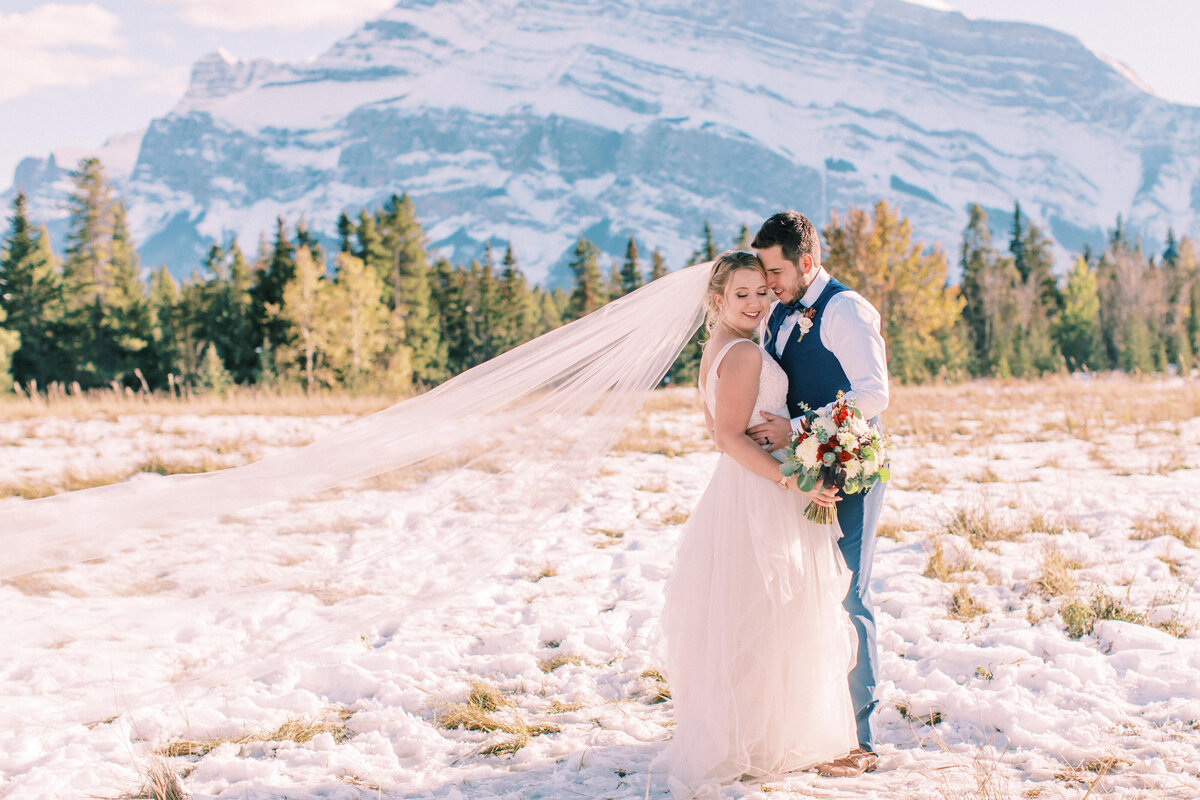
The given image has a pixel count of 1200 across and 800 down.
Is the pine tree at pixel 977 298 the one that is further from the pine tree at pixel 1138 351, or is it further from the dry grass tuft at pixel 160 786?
the dry grass tuft at pixel 160 786

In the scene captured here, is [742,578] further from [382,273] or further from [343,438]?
[382,273]

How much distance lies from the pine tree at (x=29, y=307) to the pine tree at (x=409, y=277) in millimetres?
24144

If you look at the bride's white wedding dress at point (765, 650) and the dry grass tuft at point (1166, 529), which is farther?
the dry grass tuft at point (1166, 529)

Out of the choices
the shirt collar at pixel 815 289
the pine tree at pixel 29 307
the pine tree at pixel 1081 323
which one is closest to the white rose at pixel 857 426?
the shirt collar at pixel 815 289

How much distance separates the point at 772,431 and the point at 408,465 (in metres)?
2.32

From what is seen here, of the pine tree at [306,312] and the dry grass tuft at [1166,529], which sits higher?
the pine tree at [306,312]

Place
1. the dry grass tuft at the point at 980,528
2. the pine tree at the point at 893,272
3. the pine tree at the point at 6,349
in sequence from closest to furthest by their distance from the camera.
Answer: the dry grass tuft at the point at 980,528 → the pine tree at the point at 893,272 → the pine tree at the point at 6,349

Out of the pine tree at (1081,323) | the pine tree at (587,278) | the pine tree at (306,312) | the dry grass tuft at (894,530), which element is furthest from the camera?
the pine tree at (587,278)

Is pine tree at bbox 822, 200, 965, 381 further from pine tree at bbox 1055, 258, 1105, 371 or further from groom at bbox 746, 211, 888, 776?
groom at bbox 746, 211, 888, 776

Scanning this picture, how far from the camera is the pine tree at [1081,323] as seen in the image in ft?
171

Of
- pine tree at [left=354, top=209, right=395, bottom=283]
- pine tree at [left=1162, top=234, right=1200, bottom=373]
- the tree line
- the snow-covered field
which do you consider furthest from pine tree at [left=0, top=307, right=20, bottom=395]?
pine tree at [left=1162, top=234, right=1200, bottom=373]

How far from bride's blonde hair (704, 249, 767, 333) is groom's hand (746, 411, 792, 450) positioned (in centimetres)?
60

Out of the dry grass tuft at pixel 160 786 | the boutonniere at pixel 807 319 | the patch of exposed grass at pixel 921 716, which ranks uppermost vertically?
the boutonniere at pixel 807 319

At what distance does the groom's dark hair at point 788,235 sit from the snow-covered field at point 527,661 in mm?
2138
